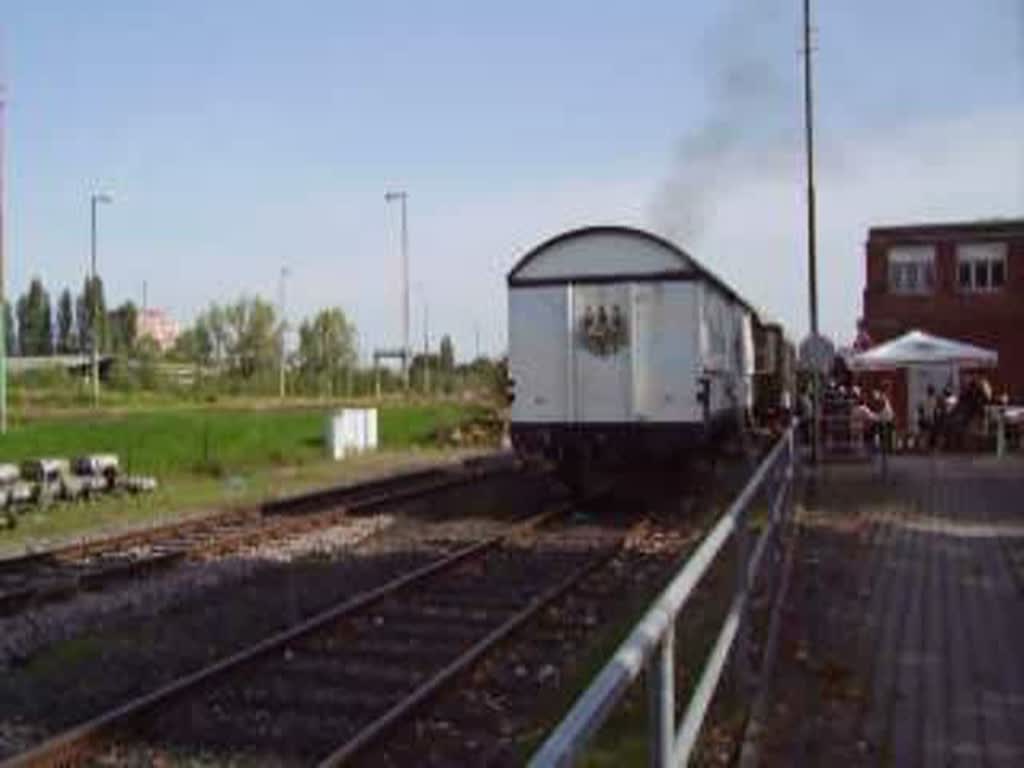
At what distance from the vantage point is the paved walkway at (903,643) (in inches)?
302

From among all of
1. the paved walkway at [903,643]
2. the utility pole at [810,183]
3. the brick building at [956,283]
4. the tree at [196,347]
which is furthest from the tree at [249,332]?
the paved walkway at [903,643]

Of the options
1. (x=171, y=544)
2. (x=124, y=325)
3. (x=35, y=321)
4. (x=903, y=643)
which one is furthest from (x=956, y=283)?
(x=35, y=321)

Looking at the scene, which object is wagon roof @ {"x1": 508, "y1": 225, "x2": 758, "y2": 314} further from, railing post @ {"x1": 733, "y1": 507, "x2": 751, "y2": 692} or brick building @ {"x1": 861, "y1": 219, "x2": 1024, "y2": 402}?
brick building @ {"x1": 861, "y1": 219, "x2": 1024, "y2": 402}

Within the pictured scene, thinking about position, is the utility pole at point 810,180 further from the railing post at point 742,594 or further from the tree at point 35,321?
the tree at point 35,321

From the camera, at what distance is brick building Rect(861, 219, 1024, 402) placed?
181ft

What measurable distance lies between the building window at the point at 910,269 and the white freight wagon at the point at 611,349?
34.3 m

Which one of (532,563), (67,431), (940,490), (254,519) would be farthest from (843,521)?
(67,431)

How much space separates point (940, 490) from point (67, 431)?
20572 millimetres

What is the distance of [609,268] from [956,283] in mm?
35967

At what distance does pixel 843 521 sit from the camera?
18.3 metres

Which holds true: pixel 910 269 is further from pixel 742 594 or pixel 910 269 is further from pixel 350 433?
pixel 742 594

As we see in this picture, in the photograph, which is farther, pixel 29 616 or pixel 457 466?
pixel 457 466

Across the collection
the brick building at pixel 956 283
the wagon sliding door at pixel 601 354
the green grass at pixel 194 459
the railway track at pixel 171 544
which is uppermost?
the brick building at pixel 956 283

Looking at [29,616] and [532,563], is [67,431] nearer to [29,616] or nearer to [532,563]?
[532,563]
